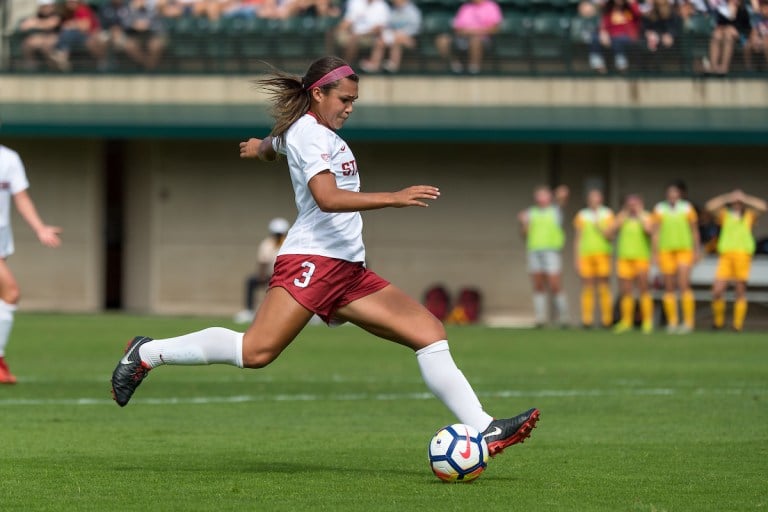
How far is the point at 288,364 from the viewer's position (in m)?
16.2

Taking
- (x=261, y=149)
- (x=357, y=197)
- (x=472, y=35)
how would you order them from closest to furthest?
(x=357, y=197) → (x=261, y=149) → (x=472, y=35)

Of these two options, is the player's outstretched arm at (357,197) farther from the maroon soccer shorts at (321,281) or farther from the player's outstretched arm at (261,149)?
the player's outstretched arm at (261,149)

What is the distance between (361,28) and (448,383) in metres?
19.2

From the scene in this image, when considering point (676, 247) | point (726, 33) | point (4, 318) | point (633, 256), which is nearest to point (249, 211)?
point (633, 256)

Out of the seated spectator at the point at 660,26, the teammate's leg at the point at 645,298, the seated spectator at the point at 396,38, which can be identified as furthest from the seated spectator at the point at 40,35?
the teammate's leg at the point at 645,298

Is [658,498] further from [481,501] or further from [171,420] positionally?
[171,420]

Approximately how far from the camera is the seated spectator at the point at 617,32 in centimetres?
2530

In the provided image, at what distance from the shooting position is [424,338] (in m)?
7.64

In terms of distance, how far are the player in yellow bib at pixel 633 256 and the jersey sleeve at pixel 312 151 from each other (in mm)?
16760

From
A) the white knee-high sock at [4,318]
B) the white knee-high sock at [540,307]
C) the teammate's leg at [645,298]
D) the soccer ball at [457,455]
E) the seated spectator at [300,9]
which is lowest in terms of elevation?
the white knee-high sock at [540,307]

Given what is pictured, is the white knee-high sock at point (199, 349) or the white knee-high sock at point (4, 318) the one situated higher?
the white knee-high sock at point (199, 349)

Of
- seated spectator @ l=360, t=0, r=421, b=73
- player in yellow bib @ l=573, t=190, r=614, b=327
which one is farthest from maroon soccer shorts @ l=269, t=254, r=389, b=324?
seated spectator @ l=360, t=0, r=421, b=73

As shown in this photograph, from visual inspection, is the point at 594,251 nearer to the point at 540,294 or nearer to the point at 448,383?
the point at 540,294

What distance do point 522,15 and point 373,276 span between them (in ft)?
65.6
